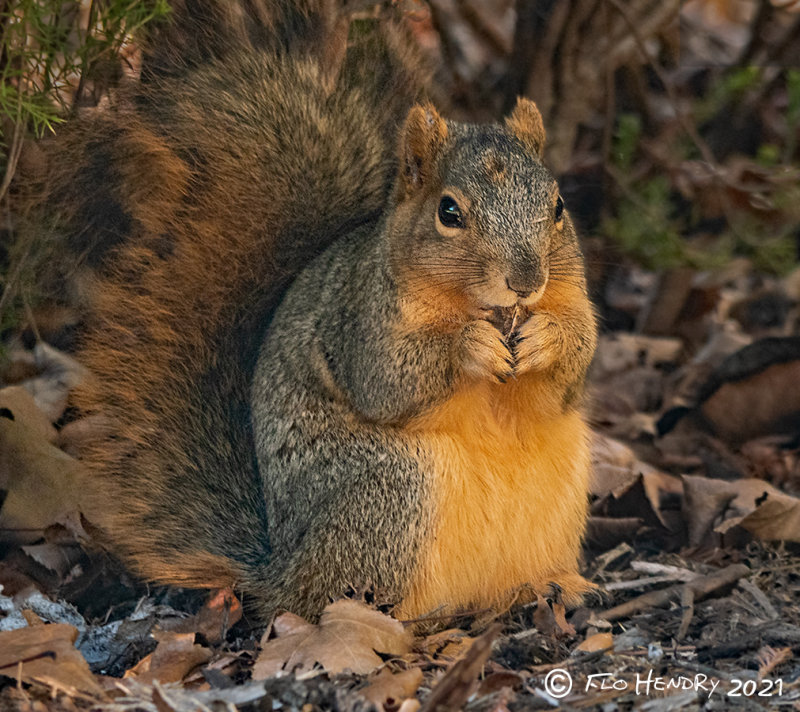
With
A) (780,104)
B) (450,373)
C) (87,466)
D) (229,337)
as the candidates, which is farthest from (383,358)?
(780,104)

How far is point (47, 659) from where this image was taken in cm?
195

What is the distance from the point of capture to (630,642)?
90.3 inches

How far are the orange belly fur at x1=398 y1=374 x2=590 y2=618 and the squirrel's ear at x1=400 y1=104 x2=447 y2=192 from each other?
20.6 inches

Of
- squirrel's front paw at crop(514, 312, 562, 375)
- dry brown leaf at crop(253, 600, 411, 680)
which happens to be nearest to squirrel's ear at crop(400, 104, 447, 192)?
squirrel's front paw at crop(514, 312, 562, 375)

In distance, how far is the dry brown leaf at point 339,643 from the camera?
200 cm

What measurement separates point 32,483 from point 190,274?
68 centimetres

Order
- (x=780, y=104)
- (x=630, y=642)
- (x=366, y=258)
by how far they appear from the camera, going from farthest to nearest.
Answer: (x=780, y=104)
(x=366, y=258)
(x=630, y=642)

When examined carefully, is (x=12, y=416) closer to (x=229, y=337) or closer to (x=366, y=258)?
(x=229, y=337)

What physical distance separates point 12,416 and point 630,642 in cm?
166

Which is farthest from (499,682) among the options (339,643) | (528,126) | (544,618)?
(528,126)

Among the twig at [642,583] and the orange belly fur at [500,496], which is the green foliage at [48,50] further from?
the twig at [642,583]

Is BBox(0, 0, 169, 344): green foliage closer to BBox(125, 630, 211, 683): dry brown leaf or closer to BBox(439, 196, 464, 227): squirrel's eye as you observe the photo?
BBox(439, 196, 464, 227): squirrel's eye

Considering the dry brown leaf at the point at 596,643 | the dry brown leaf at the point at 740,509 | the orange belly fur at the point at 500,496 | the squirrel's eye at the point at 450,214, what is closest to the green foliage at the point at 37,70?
the squirrel's eye at the point at 450,214

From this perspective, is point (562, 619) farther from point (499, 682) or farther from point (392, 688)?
point (392, 688)
